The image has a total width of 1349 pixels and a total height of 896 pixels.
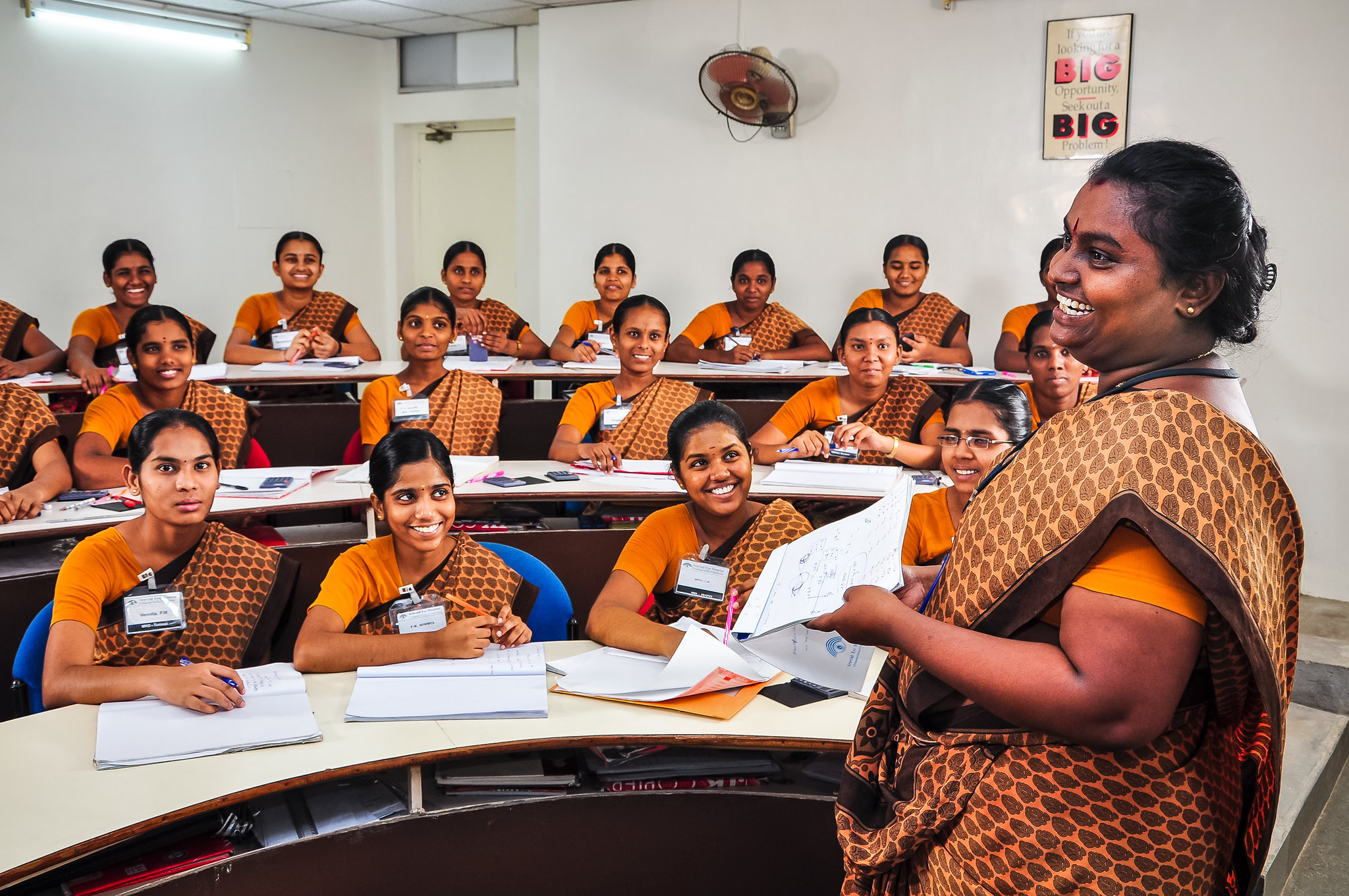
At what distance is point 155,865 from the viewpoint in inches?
57.2

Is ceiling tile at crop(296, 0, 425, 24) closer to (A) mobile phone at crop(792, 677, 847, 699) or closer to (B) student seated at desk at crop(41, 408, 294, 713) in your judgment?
(B) student seated at desk at crop(41, 408, 294, 713)

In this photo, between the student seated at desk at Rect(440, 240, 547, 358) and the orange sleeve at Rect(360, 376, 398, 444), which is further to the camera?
the student seated at desk at Rect(440, 240, 547, 358)

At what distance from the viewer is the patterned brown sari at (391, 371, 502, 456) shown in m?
3.66

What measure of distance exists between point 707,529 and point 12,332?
363 centimetres

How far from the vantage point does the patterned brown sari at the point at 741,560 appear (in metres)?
2.16

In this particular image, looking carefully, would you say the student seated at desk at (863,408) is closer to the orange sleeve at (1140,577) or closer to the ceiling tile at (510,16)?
the orange sleeve at (1140,577)

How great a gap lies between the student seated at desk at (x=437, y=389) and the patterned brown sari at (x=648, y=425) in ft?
1.51

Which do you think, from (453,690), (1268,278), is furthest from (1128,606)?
(453,690)

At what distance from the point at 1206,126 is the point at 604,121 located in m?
3.23

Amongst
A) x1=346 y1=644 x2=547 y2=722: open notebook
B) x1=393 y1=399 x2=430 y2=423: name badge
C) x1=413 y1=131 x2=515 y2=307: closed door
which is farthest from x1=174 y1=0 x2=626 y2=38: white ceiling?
x1=346 y1=644 x2=547 y2=722: open notebook

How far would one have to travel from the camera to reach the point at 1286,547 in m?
0.83

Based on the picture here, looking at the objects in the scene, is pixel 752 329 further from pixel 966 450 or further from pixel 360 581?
pixel 360 581

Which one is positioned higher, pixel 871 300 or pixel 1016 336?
pixel 871 300

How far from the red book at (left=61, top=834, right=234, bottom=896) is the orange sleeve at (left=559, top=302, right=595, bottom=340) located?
3.71 m
